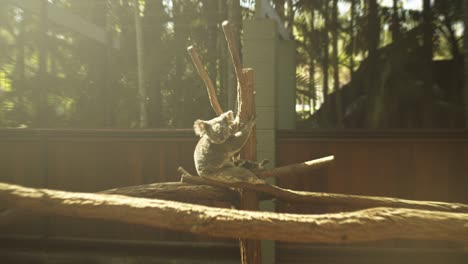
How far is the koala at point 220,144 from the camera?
7.98 ft

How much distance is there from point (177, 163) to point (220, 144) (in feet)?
7.72

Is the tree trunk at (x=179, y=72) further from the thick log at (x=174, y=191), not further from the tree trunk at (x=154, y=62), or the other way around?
the thick log at (x=174, y=191)

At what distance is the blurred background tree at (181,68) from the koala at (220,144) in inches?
282

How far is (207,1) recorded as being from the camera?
1219 cm

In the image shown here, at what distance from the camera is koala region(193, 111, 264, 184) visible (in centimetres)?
243

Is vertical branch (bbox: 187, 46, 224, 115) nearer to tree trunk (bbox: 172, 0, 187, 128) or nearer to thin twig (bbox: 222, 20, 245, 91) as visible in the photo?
thin twig (bbox: 222, 20, 245, 91)

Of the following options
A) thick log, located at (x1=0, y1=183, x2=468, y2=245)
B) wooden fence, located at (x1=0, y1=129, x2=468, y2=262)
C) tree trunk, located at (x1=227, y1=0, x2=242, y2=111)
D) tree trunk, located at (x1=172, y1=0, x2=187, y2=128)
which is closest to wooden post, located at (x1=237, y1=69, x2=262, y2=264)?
thick log, located at (x1=0, y1=183, x2=468, y2=245)

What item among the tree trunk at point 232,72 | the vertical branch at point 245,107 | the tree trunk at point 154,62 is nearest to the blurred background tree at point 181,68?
the tree trunk at point 154,62

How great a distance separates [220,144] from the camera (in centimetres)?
254

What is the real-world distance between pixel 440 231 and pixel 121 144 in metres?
3.87

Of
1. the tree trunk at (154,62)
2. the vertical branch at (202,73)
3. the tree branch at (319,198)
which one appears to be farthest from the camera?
the tree trunk at (154,62)

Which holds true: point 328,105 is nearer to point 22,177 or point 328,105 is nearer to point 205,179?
point 22,177

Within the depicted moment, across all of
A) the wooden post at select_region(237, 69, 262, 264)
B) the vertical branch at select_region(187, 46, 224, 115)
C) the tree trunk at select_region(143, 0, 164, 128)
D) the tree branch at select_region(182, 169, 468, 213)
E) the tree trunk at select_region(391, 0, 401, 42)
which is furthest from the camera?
the tree trunk at select_region(391, 0, 401, 42)

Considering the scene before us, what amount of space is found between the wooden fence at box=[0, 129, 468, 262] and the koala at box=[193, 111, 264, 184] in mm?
1861
